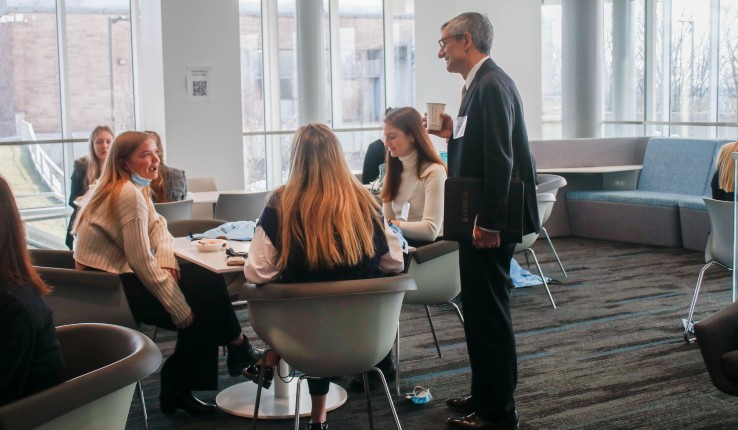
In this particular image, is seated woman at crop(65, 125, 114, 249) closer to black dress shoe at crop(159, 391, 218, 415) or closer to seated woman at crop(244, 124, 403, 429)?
black dress shoe at crop(159, 391, 218, 415)

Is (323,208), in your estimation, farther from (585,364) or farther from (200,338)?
(585,364)

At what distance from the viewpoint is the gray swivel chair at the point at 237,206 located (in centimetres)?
645

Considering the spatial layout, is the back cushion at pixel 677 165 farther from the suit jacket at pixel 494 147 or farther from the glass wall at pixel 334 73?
the suit jacket at pixel 494 147

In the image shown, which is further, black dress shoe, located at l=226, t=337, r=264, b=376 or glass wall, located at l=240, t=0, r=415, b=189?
glass wall, located at l=240, t=0, r=415, b=189

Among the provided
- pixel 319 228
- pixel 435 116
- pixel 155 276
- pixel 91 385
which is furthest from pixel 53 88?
pixel 91 385

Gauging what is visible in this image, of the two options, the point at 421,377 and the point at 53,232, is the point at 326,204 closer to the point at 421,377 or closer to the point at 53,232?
the point at 421,377

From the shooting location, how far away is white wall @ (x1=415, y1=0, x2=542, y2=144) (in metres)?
10.5

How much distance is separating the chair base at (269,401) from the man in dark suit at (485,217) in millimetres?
685

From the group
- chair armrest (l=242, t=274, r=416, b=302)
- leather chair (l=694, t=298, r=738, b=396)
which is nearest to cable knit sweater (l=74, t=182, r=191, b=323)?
chair armrest (l=242, t=274, r=416, b=302)

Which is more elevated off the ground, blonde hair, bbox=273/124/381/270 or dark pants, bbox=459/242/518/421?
blonde hair, bbox=273/124/381/270

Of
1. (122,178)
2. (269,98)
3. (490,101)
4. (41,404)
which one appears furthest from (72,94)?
(41,404)

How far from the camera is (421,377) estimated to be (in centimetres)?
473

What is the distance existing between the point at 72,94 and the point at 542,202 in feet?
19.5

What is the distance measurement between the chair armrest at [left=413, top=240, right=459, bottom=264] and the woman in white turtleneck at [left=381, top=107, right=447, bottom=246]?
0.18 metres
